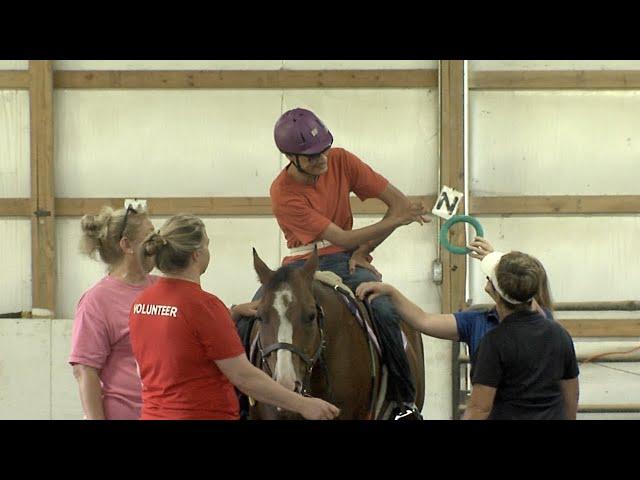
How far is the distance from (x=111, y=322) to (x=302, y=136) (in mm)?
1657

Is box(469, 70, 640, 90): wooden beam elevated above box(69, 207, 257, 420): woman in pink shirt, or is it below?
above

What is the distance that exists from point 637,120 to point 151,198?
195 inches

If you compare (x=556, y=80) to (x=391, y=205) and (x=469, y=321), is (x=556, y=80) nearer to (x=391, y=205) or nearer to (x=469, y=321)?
(x=391, y=205)

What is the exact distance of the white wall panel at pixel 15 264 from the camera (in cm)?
980

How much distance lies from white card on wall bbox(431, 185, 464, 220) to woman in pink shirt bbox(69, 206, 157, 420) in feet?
18.5

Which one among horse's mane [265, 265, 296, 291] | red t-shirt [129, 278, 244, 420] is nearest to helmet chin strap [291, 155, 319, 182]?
horse's mane [265, 265, 296, 291]

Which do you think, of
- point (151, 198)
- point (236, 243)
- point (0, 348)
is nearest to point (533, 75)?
point (236, 243)

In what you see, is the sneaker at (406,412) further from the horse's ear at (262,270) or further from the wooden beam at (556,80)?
the wooden beam at (556,80)

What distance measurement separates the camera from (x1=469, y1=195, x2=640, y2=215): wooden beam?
973cm

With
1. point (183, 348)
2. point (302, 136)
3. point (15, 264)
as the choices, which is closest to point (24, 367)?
point (15, 264)

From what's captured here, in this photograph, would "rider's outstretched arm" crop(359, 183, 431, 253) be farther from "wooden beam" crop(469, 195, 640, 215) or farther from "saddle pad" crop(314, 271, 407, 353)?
"wooden beam" crop(469, 195, 640, 215)

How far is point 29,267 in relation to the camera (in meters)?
9.85

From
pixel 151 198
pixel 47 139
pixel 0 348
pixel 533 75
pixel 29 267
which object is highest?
pixel 533 75

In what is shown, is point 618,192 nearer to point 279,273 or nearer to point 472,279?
point 472,279
